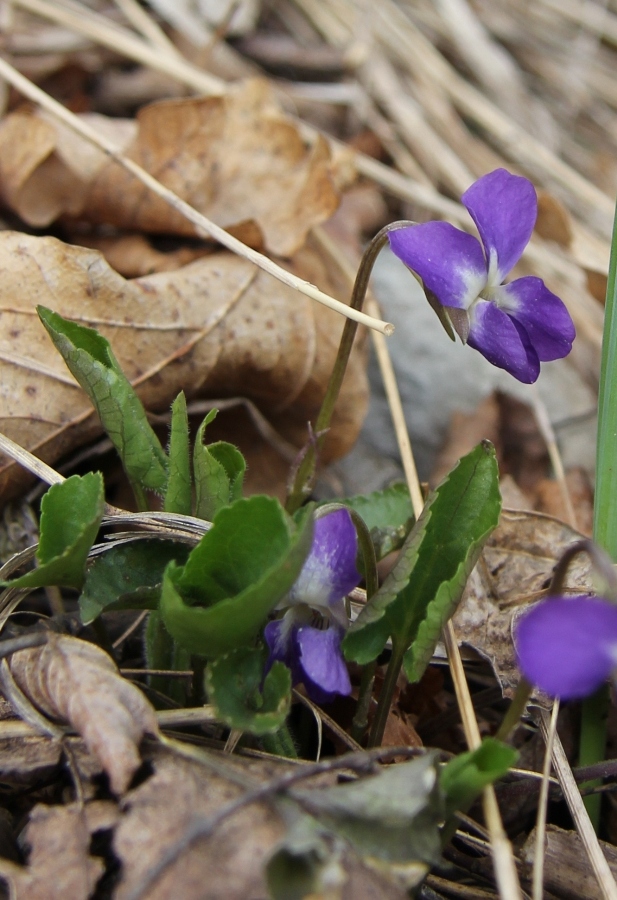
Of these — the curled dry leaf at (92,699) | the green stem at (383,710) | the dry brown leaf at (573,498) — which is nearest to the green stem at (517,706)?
the green stem at (383,710)

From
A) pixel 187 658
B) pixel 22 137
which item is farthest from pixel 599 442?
pixel 22 137

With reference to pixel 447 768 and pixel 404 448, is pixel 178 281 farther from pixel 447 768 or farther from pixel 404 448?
pixel 447 768

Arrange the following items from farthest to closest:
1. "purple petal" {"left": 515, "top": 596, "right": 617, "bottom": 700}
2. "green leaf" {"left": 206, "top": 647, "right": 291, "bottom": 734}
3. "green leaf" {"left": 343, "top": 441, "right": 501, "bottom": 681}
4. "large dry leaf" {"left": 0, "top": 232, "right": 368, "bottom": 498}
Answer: "large dry leaf" {"left": 0, "top": 232, "right": 368, "bottom": 498}
"green leaf" {"left": 343, "top": 441, "right": 501, "bottom": 681}
"green leaf" {"left": 206, "top": 647, "right": 291, "bottom": 734}
"purple petal" {"left": 515, "top": 596, "right": 617, "bottom": 700}

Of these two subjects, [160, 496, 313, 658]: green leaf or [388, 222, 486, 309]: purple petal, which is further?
[388, 222, 486, 309]: purple petal

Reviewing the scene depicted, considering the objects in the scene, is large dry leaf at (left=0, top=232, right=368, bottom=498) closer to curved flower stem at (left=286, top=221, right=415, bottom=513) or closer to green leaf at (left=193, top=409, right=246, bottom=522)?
curved flower stem at (left=286, top=221, right=415, bottom=513)

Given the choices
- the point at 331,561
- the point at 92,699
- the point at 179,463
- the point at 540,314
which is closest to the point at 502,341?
the point at 540,314

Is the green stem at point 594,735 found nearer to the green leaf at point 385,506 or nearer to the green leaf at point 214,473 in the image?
the green leaf at point 385,506

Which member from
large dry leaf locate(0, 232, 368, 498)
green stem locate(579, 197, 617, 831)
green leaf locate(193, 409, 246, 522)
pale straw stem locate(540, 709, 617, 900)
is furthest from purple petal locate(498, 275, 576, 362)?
large dry leaf locate(0, 232, 368, 498)

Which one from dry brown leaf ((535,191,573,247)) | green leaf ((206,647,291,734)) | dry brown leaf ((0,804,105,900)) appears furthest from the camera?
dry brown leaf ((535,191,573,247))
